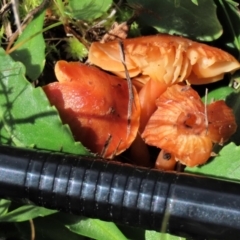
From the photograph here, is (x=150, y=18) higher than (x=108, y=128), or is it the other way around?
(x=150, y=18)

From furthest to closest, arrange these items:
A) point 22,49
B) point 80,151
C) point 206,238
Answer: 1. point 22,49
2. point 80,151
3. point 206,238

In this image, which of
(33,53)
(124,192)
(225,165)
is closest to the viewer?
(124,192)

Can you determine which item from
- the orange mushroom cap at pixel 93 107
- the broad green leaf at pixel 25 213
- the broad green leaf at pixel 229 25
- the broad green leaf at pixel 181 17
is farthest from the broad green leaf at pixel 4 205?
the broad green leaf at pixel 229 25

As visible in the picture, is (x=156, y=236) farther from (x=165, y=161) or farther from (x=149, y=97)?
(x=149, y=97)

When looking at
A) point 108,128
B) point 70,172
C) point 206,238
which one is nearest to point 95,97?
point 108,128

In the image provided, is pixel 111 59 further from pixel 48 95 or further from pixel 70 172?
pixel 70 172

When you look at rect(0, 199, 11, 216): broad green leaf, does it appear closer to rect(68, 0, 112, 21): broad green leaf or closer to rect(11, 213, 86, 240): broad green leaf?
rect(11, 213, 86, 240): broad green leaf

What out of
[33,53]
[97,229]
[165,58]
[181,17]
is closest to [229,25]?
[181,17]
